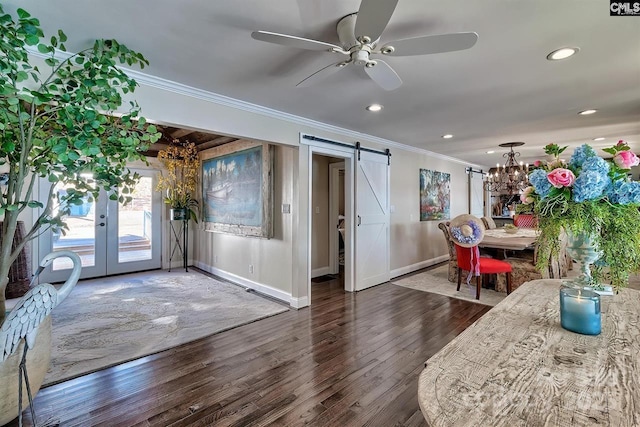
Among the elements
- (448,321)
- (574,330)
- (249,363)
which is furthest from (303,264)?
(574,330)

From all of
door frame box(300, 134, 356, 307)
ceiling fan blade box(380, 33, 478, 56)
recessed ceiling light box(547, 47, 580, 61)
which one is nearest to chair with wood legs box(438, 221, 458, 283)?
door frame box(300, 134, 356, 307)

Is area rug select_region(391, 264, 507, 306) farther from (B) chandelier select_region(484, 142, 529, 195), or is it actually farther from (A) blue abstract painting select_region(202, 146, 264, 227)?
(A) blue abstract painting select_region(202, 146, 264, 227)

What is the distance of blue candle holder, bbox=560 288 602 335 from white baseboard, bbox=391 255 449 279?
4.28 meters

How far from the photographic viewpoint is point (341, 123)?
162 inches

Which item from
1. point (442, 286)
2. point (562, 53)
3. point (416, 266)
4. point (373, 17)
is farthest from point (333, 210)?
point (373, 17)

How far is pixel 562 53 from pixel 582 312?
2.00 metres

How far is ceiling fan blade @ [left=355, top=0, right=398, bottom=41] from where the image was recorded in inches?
51.8

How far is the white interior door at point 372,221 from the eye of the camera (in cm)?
468

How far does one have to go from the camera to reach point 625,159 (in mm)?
1151

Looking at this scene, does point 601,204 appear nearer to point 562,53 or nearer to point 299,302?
point 562,53

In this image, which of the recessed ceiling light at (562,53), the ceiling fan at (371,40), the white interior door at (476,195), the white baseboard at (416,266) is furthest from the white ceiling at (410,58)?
the white interior door at (476,195)

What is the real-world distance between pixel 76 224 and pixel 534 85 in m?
6.83

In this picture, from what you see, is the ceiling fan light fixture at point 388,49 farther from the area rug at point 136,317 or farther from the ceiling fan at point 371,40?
the area rug at point 136,317

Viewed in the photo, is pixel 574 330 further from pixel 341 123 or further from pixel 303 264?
pixel 341 123
